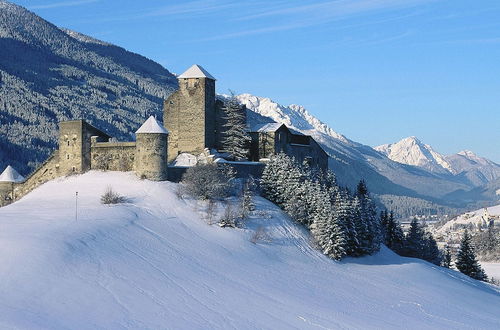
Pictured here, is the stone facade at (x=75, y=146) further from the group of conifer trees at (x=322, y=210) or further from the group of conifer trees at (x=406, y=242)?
the group of conifer trees at (x=406, y=242)

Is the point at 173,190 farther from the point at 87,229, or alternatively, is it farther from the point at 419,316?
the point at 419,316

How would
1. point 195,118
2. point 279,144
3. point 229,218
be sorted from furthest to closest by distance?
1. point 279,144
2. point 195,118
3. point 229,218

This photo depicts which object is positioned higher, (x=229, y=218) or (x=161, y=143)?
(x=161, y=143)

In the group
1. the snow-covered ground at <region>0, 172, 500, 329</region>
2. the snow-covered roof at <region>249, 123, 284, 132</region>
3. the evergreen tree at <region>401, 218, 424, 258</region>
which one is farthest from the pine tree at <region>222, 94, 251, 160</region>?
the evergreen tree at <region>401, 218, 424, 258</region>

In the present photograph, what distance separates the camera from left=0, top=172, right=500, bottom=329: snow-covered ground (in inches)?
1138

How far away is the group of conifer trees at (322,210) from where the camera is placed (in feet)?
170

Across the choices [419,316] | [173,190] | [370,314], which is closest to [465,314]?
[419,316]

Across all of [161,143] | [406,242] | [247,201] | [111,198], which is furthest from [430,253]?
[111,198]

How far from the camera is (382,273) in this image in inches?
1971

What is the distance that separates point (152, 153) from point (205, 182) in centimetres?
453

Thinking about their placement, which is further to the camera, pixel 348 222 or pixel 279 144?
pixel 279 144

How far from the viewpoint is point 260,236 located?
Result: 48812mm

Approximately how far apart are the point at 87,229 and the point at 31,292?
1241cm

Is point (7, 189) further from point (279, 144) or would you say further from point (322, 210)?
point (322, 210)
